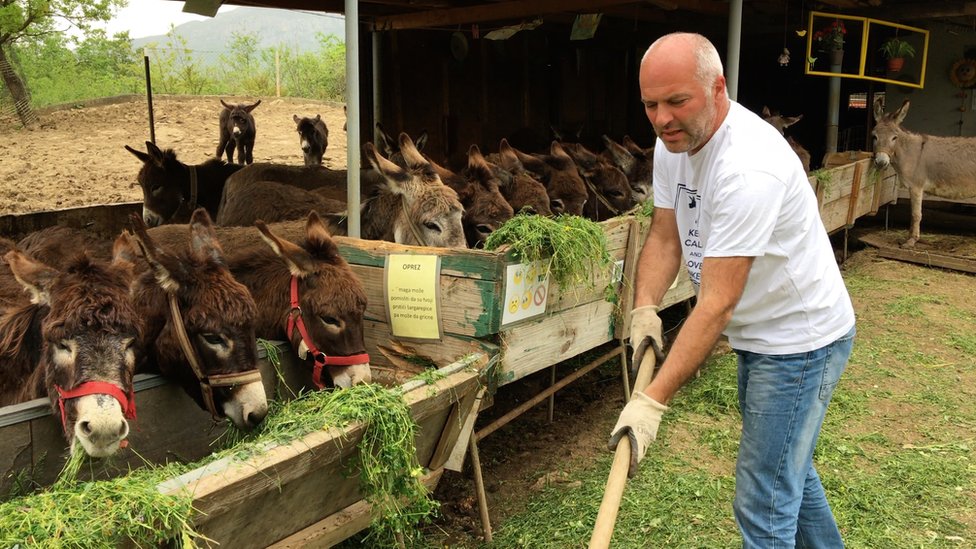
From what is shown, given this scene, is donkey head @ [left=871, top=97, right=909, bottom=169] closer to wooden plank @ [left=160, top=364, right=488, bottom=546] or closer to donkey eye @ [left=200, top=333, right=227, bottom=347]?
wooden plank @ [left=160, top=364, right=488, bottom=546]

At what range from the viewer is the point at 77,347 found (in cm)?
241

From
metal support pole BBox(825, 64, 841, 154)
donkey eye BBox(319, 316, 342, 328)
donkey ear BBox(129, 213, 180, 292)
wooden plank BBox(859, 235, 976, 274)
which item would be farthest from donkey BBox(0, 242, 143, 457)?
wooden plank BBox(859, 235, 976, 274)

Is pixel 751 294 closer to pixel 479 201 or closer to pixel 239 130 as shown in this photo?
pixel 479 201

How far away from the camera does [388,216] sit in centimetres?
471

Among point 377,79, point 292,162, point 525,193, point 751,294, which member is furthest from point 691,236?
point 292,162

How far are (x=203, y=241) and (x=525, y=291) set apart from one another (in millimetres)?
1537

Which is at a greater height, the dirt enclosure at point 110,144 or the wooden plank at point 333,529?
the dirt enclosure at point 110,144

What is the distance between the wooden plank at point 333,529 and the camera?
253 cm

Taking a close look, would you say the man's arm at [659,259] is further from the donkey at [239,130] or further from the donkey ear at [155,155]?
the donkey at [239,130]

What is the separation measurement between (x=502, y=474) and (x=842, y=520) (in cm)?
196

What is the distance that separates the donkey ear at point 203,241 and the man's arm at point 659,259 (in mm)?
1853

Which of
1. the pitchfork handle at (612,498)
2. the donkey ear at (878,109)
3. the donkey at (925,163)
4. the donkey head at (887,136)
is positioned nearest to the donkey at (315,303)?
the pitchfork handle at (612,498)

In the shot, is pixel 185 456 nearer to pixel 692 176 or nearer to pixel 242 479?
pixel 242 479

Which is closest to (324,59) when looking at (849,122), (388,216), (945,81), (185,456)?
(849,122)
